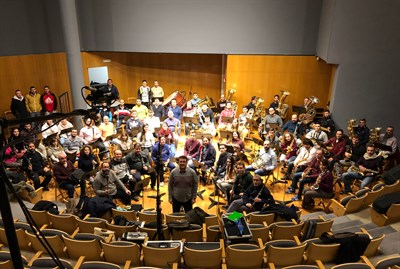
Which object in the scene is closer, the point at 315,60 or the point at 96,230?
the point at 96,230

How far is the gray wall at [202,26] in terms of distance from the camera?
11312mm

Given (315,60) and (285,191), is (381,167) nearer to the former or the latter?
(285,191)

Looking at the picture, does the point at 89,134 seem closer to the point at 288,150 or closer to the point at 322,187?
→ the point at 288,150

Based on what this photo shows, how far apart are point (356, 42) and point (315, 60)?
2.29 meters

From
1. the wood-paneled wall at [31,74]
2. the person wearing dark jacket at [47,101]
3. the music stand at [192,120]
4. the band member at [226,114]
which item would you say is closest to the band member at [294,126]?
the band member at [226,114]

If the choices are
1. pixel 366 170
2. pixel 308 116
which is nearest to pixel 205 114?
pixel 308 116

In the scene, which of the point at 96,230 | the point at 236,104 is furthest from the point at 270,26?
the point at 96,230

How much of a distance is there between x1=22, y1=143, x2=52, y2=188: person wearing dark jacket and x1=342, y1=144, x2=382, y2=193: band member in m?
6.72

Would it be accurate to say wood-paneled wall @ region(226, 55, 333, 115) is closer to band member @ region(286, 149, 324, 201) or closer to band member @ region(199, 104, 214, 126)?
band member @ region(199, 104, 214, 126)

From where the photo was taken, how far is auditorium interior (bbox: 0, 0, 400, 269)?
4.65 m

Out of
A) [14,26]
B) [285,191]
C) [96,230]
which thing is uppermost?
[14,26]

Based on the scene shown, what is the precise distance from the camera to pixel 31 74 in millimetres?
11367

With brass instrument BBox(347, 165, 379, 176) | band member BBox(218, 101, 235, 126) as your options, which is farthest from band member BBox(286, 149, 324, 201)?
band member BBox(218, 101, 235, 126)

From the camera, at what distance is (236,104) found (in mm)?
12047
